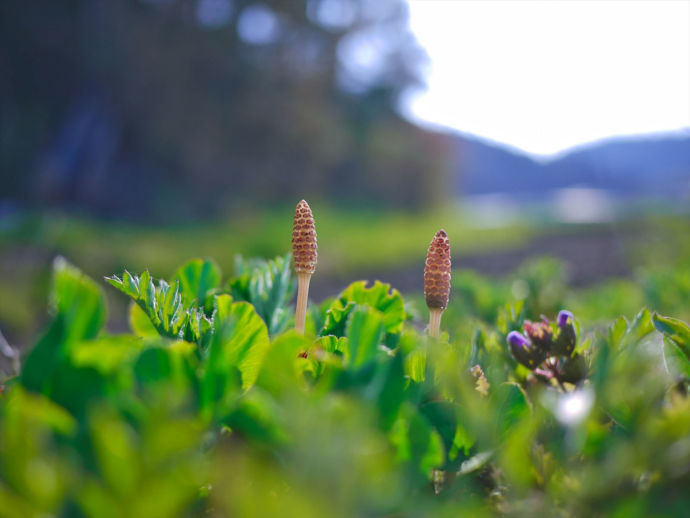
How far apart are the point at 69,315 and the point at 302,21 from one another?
38.1 feet

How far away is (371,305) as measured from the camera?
0.69m

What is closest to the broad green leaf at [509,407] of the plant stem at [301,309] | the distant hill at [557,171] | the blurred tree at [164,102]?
the plant stem at [301,309]

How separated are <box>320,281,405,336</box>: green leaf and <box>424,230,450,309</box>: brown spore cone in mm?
73

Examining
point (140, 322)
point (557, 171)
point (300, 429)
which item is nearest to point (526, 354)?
point (300, 429)

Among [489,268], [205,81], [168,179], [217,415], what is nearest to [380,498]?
[217,415]

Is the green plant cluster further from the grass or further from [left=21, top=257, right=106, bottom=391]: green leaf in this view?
the grass

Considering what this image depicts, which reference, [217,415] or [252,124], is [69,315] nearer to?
[217,415]

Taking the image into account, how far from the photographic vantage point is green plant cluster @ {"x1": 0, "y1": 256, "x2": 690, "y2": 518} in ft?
0.99

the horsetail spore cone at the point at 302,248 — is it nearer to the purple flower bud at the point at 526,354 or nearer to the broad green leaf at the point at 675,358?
A: the purple flower bud at the point at 526,354

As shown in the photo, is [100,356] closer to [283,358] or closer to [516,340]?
[283,358]

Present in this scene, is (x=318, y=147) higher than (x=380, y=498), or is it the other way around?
(x=318, y=147)

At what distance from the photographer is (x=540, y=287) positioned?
1.22 m

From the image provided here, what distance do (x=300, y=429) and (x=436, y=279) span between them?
0.95 ft

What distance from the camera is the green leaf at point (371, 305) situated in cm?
63
